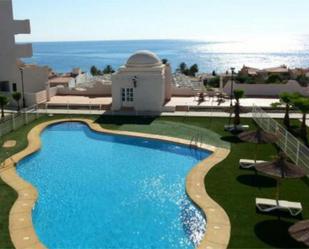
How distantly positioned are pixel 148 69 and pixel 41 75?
11.7 m

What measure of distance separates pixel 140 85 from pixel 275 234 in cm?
1919

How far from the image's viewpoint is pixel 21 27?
3406 centimetres

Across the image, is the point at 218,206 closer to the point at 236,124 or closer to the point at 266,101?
the point at 236,124

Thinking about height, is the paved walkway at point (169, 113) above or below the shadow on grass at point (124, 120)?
above

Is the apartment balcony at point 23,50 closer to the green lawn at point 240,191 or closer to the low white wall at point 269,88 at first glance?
the green lawn at point 240,191

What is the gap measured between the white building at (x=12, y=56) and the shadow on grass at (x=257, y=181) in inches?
913

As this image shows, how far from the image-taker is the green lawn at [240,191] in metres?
11.3

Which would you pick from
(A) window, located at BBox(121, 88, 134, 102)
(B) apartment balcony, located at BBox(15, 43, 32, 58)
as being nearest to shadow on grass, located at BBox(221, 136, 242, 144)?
(A) window, located at BBox(121, 88, 134, 102)

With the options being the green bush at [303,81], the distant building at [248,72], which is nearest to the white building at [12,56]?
the green bush at [303,81]

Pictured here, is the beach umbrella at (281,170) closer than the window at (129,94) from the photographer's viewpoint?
Yes

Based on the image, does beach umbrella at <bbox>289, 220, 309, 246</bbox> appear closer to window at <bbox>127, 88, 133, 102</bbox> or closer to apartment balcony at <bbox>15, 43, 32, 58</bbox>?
window at <bbox>127, 88, 133, 102</bbox>

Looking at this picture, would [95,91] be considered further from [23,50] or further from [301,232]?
[301,232]

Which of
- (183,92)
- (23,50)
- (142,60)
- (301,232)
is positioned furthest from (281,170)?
(23,50)

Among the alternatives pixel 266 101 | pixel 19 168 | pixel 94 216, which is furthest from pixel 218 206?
pixel 266 101
